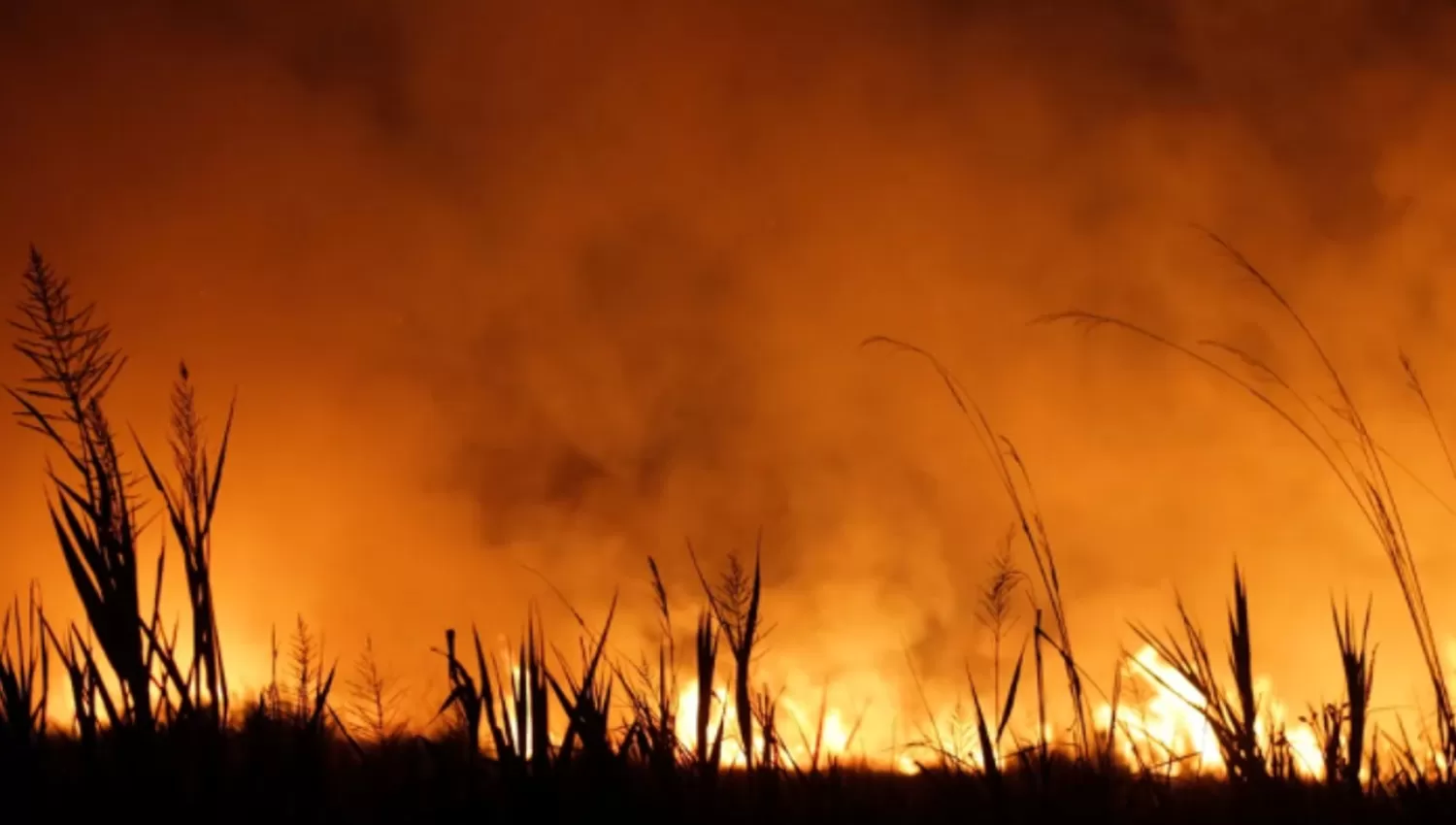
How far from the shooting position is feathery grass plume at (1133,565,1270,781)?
199cm

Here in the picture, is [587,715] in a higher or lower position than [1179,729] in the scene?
higher

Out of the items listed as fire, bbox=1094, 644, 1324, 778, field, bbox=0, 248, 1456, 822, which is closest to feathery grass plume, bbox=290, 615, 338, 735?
field, bbox=0, 248, 1456, 822

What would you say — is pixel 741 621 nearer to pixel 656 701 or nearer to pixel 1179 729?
pixel 656 701

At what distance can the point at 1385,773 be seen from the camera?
7.37 ft

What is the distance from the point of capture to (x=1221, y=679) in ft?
7.40

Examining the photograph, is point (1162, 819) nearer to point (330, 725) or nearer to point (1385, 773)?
point (1385, 773)

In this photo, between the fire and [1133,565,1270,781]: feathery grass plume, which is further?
the fire

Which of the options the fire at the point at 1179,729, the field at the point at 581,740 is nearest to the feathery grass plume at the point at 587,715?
the field at the point at 581,740

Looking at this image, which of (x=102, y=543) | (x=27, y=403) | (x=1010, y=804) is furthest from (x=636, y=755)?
(x=27, y=403)

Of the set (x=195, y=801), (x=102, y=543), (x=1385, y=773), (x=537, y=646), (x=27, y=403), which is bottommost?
(x=1385, y=773)

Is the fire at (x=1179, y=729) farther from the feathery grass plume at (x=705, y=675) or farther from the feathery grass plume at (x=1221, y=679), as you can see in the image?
the feathery grass plume at (x=705, y=675)

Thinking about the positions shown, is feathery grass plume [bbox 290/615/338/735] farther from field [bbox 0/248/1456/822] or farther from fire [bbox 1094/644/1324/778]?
fire [bbox 1094/644/1324/778]

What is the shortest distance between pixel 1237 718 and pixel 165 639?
1.62 m

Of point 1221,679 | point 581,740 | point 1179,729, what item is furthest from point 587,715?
point 1179,729
